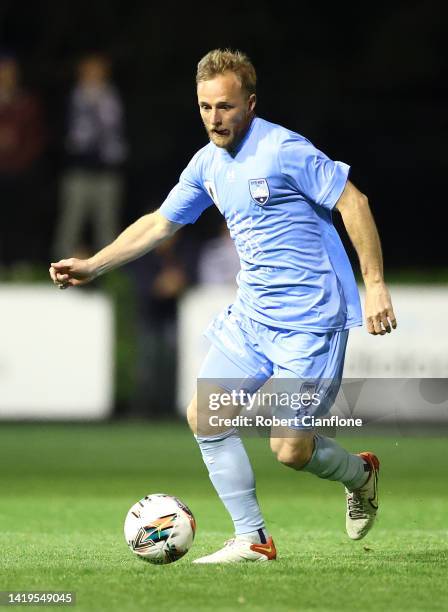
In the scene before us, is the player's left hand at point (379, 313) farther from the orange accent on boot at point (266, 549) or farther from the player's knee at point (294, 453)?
the orange accent on boot at point (266, 549)

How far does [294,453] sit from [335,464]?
0.34 m

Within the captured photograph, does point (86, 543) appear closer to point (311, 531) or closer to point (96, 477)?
point (311, 531)

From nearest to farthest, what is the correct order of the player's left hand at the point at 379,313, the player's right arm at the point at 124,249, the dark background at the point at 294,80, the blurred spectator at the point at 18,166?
the player's left hand at the point at 379,313
the player's right arm at the point at 124,249
the blurred spectator at the point at 18,166
the dark background at the point at 294,80

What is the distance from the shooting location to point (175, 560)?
6.98 metres

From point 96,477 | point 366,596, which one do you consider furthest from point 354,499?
point 96,477

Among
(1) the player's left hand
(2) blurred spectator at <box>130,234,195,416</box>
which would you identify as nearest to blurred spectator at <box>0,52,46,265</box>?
(2) blurred spectator at <box>130,234,195,416</box>

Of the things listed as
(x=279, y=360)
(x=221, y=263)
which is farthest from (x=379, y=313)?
(x=221, y=263)

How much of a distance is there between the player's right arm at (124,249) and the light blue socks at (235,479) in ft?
3.25

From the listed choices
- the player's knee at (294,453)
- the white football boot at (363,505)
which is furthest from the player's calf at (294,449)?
the white football boot at (363,505)

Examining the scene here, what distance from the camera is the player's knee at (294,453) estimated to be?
6988 mm

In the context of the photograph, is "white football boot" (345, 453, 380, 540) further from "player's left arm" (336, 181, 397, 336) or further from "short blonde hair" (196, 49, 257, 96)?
"short blonde hair" (196, 49, 257, 96)

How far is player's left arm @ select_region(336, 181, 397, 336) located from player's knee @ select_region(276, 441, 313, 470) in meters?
0.74

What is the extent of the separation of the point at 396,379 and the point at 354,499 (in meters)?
7.55

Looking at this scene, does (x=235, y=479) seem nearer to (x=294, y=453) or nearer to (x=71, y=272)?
(x=294, y=453)
